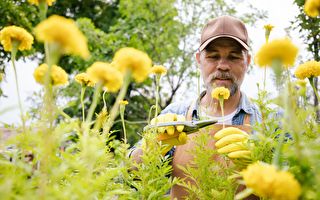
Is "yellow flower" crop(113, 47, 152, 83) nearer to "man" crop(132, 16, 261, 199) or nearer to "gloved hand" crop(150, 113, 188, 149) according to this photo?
"gloved hand" crop(150, 113, 188, 149)

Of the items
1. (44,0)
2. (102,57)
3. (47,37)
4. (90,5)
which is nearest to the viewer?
(47,37)

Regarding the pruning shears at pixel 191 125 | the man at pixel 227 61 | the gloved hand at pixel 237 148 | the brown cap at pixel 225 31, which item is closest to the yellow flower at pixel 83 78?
the pruning shears at pixel 191 125

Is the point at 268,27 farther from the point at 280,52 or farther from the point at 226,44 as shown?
the point at 226,44

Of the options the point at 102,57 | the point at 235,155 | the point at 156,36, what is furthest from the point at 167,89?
the point at 235,155

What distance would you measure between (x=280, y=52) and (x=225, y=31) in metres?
1.33

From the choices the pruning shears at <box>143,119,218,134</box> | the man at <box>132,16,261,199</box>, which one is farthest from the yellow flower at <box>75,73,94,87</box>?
the man at <box>132,16,261,199</box>

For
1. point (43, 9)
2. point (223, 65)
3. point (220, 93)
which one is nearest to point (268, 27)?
point (220, 93)

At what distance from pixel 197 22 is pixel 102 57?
6.77 feet

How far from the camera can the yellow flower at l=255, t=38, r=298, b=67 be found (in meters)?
0.33

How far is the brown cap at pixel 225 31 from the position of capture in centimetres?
161

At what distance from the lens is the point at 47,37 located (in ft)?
0.95

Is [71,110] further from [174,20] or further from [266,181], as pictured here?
[266,181]

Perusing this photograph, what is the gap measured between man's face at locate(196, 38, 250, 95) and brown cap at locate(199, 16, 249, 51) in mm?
26

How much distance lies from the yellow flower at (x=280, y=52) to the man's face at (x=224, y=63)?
124 centimetres
